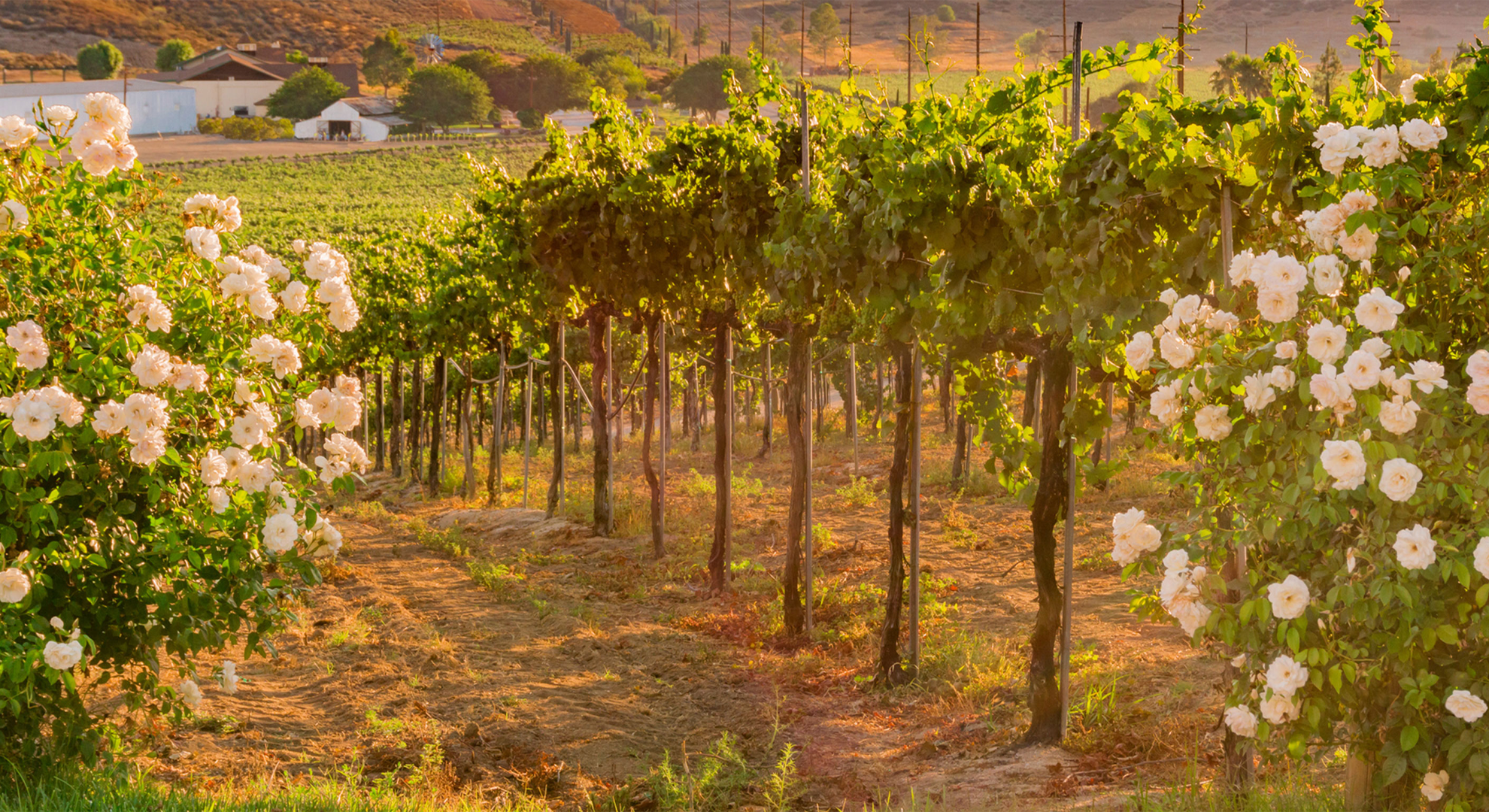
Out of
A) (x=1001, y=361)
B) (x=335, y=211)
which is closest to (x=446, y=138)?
(x=335, y=211)

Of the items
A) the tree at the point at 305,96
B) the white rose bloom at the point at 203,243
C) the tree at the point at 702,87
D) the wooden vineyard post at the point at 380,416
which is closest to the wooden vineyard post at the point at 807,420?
the white rose bloom at the point at 203,243

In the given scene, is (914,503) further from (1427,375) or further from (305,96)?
(305,96)

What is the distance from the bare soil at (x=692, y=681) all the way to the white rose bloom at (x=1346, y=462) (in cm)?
177

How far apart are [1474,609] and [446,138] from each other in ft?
355

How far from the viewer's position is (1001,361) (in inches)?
310

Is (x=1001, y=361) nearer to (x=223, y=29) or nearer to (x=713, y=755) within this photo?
(x=713, y=755)

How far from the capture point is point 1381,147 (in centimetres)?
383

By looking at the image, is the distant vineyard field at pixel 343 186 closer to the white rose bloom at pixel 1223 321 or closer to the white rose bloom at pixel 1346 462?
the white rose bloom at pixel 1223 321

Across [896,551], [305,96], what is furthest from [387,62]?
[896,551]

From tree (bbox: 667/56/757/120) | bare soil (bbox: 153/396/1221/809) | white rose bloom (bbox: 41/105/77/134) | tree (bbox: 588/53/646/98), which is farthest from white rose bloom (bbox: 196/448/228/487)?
tree (bbox: 588/53/646/98)

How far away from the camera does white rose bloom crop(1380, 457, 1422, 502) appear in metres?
3.34

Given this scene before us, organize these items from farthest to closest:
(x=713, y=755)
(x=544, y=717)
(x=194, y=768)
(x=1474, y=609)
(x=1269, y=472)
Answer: (x=544, y=717) → (x=713, y=755) → (x=194, y=768) → (x=1269, y=472) → (x=1474, y=609)

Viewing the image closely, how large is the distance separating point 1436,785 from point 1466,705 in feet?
1.44

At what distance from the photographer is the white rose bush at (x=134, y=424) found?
4664 mm
